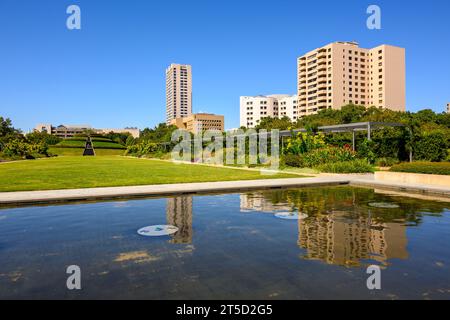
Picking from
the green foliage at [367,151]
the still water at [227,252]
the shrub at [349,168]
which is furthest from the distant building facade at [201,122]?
the still water at [227,252]

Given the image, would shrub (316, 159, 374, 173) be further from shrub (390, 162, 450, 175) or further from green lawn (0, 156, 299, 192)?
shrub (390, 162, 450, 175)

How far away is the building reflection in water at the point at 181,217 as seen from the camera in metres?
6.54

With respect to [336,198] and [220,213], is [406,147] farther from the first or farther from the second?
[220,213]

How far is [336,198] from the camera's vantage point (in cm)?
1181

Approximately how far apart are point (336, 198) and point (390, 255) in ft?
21.5

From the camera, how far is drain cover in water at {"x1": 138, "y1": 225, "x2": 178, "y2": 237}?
686 centimetres

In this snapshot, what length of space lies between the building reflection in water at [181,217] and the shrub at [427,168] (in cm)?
Result: 1220

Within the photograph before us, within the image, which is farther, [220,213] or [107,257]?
[220,213]

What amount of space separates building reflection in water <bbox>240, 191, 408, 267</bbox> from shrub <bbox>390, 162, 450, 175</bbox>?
287 inches

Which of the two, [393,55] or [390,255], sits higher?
[393,55]

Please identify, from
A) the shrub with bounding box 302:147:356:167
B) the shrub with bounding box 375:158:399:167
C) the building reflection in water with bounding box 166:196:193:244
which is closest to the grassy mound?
the shrub with bounding box 302:147:356:167

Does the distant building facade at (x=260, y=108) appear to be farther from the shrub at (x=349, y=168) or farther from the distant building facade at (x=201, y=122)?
the shrub at (x=349, y=168)

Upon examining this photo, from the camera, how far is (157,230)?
720 cm
